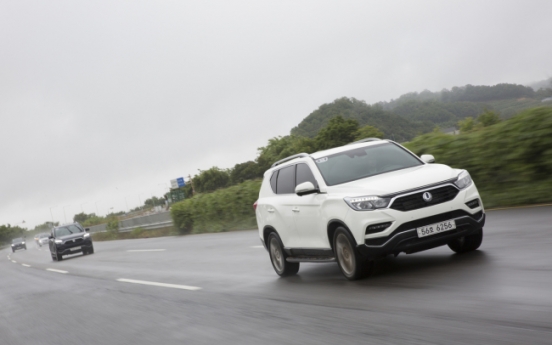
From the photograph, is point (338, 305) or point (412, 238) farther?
point (412, 238)

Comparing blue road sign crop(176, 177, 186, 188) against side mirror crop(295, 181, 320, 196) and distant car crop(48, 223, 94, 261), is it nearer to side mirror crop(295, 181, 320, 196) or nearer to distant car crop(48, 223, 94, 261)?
distant car crop(48, 223, 94, 261)

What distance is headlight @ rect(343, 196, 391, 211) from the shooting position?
738cm

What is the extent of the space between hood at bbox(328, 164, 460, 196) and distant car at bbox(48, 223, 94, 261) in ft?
81.1

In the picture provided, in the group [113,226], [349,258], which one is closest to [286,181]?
[349,258]

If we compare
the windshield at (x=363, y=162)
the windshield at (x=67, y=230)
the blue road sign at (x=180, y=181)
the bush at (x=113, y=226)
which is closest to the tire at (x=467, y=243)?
the windshield at (x=363, y=162)

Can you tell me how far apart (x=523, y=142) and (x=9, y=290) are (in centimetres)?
1297

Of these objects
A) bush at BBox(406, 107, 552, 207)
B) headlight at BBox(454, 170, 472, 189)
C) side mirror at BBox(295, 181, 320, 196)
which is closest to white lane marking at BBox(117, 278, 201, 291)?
side mirror at BBox(295, 181, 320, 196)

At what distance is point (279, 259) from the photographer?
1009cm

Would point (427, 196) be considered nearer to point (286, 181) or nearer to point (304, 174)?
point (304, 174)

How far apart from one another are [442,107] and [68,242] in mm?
18884

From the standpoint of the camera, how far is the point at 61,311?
416 inches

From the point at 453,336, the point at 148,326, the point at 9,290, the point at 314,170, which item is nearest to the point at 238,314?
the point at 148,326

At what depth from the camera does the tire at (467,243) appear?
8.35 meters

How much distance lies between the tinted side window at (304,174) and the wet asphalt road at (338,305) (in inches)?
55.3
